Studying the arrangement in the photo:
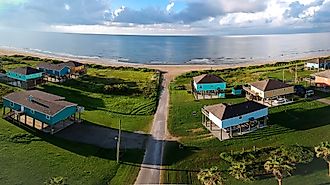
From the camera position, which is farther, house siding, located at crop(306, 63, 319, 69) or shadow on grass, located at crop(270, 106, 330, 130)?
house siding, located at crop(306, 63, 319, 69)

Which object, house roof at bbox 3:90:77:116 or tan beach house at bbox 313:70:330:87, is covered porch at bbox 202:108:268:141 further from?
tan beach house at bbox 313:70:330:87

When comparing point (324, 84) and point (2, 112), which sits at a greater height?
point (324, 84)

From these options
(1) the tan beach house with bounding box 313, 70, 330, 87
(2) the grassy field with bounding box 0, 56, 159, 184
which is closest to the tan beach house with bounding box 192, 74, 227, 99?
(2) the grassy field with bounding box 0, 56, 159, 184

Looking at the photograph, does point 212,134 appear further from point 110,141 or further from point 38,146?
point 38,146

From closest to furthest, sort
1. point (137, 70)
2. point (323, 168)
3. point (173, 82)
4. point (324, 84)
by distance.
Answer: point (323, 168) < point (324, 84) < point (173, 82) < point (137, 70)

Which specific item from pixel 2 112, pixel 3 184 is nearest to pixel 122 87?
pixel 2 112

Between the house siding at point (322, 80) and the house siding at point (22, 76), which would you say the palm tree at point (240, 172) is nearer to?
the house siding at point (322, 80)

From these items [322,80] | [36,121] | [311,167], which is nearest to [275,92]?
[322,80]
